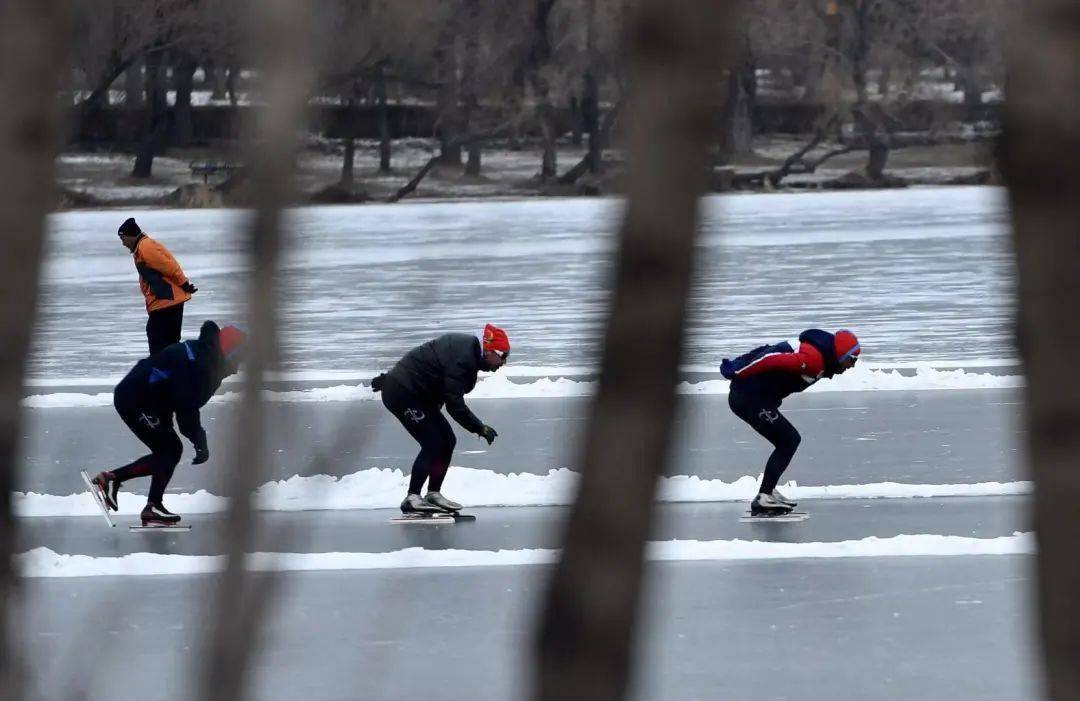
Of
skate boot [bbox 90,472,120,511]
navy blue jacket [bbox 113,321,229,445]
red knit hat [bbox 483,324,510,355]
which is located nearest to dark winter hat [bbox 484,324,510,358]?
red knit hat [bbox 483,324,510,355]

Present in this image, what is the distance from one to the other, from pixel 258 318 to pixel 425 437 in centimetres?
845

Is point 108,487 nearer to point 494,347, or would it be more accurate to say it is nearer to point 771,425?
point 494,347

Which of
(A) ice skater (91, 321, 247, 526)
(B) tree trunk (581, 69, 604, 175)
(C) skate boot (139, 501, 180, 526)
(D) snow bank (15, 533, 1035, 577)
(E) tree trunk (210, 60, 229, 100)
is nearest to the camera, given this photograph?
(E) tree trunk (210, 60, 229, 100)

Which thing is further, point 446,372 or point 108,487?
point 108,487

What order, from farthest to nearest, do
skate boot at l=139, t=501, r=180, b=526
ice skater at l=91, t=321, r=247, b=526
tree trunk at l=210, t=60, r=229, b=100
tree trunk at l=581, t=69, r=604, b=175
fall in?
tree trunk at l=581, t=69, r=604, b=175
skate boot at l=139, t=501, r=180, b=526
ice skater at l=91, t=321, r=247, b=526
tree trunk at l=210, t=60, r=229, b=100

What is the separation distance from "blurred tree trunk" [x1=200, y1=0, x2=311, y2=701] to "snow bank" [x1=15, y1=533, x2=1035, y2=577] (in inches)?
261

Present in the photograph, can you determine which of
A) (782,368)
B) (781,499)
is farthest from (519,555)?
(782,368)

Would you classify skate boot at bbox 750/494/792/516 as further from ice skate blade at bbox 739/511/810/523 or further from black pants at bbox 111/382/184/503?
black pants at bbox 111/382/184/503

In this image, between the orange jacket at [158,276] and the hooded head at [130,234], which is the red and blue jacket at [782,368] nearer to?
the orange jacket at [158,276]

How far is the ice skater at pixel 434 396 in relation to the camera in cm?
1010

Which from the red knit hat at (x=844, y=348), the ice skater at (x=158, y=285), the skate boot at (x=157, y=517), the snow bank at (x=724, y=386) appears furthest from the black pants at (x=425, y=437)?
the snow bank at (x=724, y=386)

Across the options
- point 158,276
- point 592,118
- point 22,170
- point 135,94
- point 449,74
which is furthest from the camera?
point 592,118

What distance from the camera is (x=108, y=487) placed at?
33.7 feet

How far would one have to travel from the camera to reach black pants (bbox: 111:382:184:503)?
10.1m
